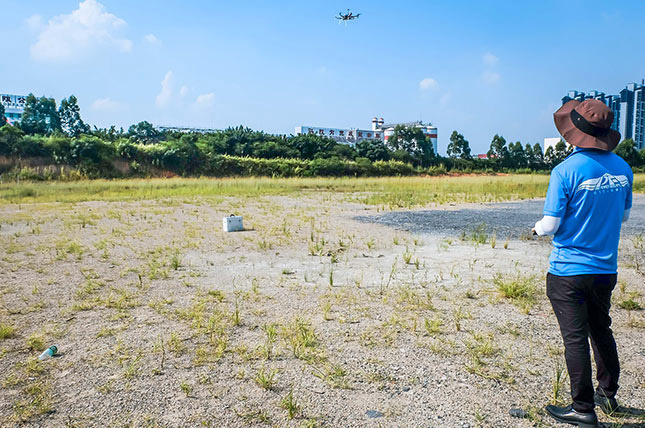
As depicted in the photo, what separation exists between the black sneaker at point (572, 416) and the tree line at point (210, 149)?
2858 centimetres

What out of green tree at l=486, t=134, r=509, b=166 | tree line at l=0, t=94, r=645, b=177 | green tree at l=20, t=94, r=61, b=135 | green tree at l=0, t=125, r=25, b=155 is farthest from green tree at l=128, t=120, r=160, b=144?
green tree at l=486, t=134, r=509, b=166

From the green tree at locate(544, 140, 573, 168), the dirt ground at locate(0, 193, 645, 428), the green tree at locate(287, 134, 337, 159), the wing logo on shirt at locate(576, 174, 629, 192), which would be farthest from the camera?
the green tree at locate(544, 140, 573, 168)

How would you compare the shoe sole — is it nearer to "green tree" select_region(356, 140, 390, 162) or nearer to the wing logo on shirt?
the wing logo on shirt

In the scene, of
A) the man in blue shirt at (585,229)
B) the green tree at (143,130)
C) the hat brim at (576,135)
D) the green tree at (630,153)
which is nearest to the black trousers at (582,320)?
the man in blue shirt at (585,229)

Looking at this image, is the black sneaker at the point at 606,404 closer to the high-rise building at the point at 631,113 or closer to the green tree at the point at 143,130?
the green tree at the point at 143,130

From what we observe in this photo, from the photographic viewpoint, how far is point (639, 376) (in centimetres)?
333

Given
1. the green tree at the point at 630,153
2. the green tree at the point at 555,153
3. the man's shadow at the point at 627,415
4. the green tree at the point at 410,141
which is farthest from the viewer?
the green tree at the point at 410,141

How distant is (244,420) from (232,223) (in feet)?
27.2

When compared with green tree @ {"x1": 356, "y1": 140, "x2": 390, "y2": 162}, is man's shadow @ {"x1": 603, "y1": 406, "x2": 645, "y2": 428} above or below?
below

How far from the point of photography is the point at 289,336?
13.6 ft

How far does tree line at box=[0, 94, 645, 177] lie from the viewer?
3400cm

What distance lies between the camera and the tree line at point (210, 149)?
34.0 m

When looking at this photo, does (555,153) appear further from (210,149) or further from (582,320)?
(582,320)

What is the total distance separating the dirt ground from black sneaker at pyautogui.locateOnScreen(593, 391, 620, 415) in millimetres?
49
